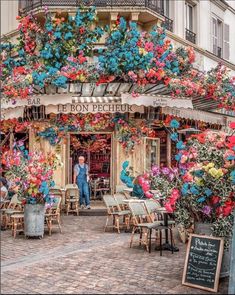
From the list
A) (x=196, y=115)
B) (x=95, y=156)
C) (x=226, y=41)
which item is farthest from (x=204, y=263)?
(x=226, y=41)

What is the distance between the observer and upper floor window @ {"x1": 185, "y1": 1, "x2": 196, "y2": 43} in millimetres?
19156

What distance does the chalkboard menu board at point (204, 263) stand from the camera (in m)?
5.81

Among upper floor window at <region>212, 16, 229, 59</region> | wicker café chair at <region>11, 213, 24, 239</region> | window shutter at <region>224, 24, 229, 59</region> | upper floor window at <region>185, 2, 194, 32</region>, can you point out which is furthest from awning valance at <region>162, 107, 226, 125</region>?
window shutter at <region>224, 24, 229, 59</region>

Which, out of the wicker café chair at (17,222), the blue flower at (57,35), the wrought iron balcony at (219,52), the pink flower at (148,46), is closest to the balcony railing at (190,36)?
the wrought iron balcony at (219,52)

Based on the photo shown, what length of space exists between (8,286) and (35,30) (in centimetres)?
968

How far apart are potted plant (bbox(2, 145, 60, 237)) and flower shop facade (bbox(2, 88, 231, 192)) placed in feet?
11.5

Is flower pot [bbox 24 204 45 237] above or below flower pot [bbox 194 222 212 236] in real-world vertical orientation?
below

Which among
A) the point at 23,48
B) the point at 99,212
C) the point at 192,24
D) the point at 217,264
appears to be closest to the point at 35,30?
the point at 23,48

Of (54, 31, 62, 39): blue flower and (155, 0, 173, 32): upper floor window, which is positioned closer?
(54, 31, 62, 39): blue flower

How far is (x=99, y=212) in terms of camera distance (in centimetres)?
1373

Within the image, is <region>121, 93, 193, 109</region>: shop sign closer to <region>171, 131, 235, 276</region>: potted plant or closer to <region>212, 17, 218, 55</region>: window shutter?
<region>171, 131, 235, 276</region>: potted plant

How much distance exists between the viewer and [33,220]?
9414 millimetres

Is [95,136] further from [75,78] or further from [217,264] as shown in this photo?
[217,264]

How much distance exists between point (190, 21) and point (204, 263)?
15.7 metres
